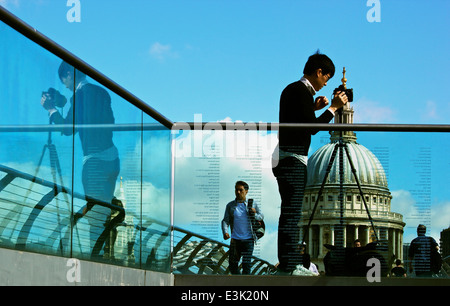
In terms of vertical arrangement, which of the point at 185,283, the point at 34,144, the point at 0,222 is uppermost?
the point at 34,144

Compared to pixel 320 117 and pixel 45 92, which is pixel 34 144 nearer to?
pixel 45 92

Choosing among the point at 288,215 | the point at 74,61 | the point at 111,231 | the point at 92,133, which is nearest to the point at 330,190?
the point at 288,215

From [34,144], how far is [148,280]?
254 centimetres

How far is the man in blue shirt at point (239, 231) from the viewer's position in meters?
8.08


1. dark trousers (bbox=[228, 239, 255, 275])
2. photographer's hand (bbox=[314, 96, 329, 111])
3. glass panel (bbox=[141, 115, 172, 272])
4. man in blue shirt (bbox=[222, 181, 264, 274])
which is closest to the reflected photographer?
glass panel (bbox=[141, 115, 172, 272])

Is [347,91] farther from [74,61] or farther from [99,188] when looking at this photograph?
[74,61]

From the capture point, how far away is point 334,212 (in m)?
8.19

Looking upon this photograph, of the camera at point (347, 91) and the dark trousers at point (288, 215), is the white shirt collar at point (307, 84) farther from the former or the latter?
the dark trousers at point (288, 215)

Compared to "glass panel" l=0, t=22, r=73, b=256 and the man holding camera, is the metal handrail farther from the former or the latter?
the man holding camera

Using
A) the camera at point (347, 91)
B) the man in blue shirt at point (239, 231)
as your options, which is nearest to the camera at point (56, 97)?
the man in blue shirt at point (239, 231)

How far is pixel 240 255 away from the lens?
8.12 meters

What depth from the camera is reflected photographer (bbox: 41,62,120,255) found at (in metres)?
6.03
